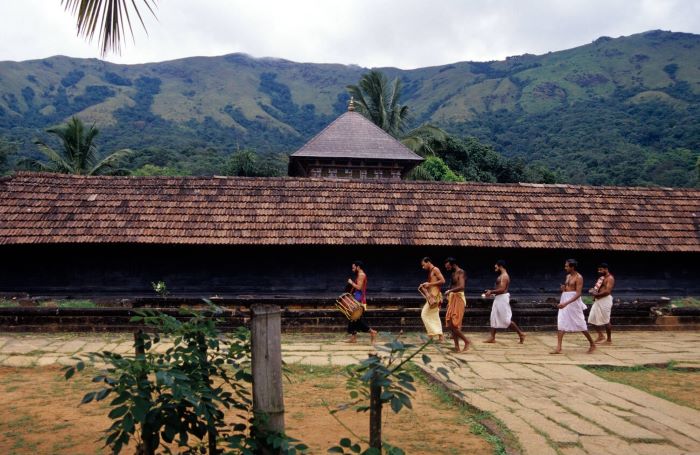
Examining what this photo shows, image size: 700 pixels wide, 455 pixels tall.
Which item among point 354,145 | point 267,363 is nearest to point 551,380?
point 267,363

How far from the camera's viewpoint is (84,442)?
14.5 feet

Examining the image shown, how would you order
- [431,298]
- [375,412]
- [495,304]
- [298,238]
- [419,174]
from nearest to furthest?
[375,412]
[431,298]
[495,304]
[298,238]
[419,174]

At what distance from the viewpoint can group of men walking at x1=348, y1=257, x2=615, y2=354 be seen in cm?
859

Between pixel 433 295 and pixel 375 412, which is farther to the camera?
pixel 433 295

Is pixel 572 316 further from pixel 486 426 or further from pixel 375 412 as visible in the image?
pixel 375 412

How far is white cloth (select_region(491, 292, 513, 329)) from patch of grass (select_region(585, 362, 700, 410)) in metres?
1.80

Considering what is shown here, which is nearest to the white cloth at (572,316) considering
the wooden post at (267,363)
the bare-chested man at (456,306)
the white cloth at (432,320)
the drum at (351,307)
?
the bare-chested man at (456,306)

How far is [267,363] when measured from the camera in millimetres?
3230

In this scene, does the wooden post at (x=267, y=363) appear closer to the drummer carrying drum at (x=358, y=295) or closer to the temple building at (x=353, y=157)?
the drummer carrying drum at (x=358, y=295)

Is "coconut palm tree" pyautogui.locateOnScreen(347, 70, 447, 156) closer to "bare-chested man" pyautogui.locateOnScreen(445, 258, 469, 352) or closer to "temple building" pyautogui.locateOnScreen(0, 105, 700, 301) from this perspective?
"temple building" pyautogui.locateOnScreen(0, 105, 700, 301)

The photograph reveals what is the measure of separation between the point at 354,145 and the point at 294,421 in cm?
1835

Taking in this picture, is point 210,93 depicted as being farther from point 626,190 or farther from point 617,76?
point 626,190

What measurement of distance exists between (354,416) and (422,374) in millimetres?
1924

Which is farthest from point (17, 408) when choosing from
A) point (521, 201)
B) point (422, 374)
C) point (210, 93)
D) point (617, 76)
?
point (210, 93)
